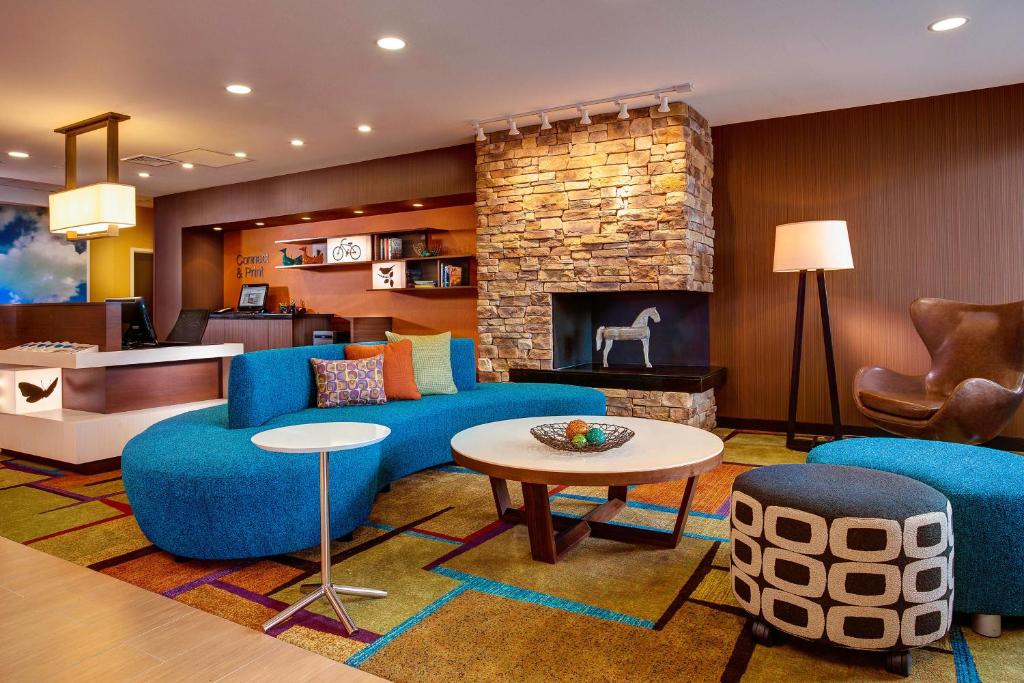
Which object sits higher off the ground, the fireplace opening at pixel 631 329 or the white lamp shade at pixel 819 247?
the white lamp shade at pixel 819 247

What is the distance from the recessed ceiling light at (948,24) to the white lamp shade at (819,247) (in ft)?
4.20

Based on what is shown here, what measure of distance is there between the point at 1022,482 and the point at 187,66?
4.81 meters

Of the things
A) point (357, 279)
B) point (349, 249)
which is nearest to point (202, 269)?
point (357, 279)

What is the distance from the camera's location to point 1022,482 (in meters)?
2.04

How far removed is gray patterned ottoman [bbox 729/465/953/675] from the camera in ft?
5.88

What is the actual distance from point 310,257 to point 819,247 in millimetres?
5843

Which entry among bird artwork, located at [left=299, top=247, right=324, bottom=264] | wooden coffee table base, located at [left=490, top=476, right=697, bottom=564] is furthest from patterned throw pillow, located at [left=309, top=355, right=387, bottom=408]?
bird artwork, located at [left=299, top=247, right=324, bottom=264]

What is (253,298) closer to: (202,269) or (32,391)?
(202,269)

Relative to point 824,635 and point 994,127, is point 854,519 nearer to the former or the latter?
point 824,635

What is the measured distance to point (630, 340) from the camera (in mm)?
6059

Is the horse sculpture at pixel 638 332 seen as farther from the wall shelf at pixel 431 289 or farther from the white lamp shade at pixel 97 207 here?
the white lamp shade at pixel 97 207

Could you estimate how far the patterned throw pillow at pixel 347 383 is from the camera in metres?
3.87

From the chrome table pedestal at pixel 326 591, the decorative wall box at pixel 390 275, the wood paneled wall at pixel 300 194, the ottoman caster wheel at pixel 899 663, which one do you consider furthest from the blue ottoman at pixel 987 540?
the decorative wall box at pixel 390 275

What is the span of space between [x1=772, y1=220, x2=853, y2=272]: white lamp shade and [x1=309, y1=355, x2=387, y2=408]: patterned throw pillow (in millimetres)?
2997
